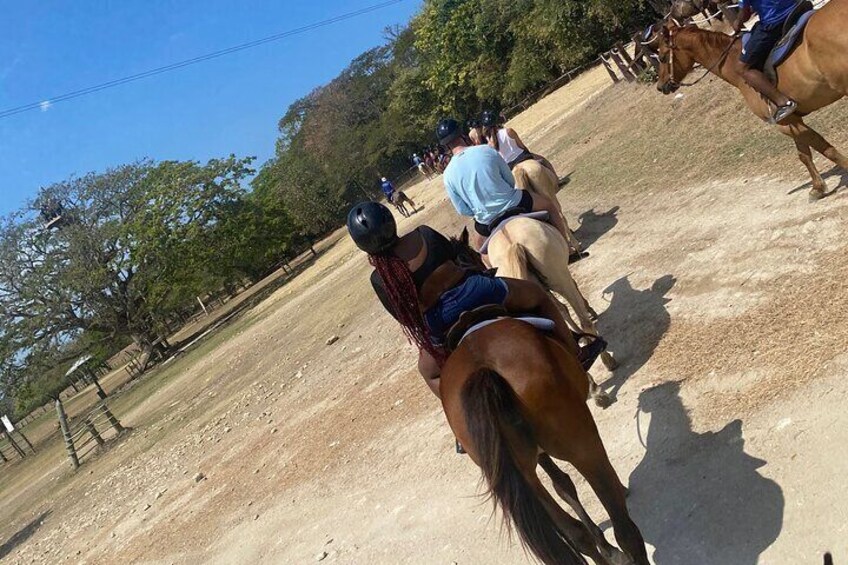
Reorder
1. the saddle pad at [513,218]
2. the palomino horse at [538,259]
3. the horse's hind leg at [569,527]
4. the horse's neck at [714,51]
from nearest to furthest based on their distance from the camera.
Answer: the horse's hind leg at [569,527] < the palomino horse at [538,259] < the saddle pad at [513,218] < the horse's neck at [714,51]

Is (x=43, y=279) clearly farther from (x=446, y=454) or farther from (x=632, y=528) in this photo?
(x=632, y=528)

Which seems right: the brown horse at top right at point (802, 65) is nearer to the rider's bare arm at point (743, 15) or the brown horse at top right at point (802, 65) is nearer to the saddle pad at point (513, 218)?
the rider's bare arm at point (743, 15)

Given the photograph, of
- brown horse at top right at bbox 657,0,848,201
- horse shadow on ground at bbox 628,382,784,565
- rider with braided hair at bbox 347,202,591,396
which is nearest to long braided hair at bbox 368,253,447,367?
rider with braided hair at bbox 347,202,591,396

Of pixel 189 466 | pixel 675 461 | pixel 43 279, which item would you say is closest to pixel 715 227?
pixel 675 461

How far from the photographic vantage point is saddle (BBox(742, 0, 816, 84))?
5.89 m

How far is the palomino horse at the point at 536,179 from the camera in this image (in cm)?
914

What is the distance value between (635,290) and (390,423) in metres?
3.26

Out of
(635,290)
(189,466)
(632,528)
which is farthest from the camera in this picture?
(189,466)

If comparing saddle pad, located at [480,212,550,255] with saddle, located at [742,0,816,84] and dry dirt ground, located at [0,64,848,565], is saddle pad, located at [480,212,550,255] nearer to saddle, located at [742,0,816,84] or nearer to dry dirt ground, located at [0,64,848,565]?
dry dirt ground, located at [0,64,848,565]

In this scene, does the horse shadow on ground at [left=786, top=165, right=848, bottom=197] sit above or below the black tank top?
below

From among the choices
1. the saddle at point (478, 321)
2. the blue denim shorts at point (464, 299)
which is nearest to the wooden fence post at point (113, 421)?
the blue denim shorts at point (464, 299)

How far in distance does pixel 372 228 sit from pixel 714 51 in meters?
5.66

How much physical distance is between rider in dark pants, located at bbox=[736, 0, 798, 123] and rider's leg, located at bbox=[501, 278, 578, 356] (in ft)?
13.7

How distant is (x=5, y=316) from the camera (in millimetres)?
33625
